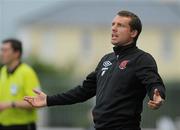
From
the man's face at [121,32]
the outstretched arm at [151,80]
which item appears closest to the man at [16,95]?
the man's face at [121,32]

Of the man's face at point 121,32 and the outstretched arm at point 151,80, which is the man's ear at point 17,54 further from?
the outstretched arm at point 151,80

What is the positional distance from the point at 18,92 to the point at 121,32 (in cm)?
380

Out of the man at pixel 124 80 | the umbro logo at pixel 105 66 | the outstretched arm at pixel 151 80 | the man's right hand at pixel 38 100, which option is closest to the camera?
the outstretched arm at pixel 151 80

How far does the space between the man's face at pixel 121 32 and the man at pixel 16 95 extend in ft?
11.6

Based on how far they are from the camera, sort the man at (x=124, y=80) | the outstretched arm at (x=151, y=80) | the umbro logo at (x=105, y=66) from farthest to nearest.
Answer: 1. the umbro logo at (x=105, y=66)
2. the man at (x=124, y=80)
3. the outstretched arm at (x=151, y=80)

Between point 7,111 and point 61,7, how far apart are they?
7454cm

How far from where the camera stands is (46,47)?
285ft

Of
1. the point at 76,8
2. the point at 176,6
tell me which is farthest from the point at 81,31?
the point at 176,6

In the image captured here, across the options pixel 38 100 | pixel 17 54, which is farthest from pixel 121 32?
pixel 17 54

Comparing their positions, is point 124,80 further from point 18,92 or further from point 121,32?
point 18,92

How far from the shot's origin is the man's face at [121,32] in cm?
860

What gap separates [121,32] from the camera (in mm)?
8594

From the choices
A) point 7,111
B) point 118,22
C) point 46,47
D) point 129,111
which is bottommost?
point 46,47

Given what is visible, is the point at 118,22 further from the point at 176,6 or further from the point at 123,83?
the point at 176,6
